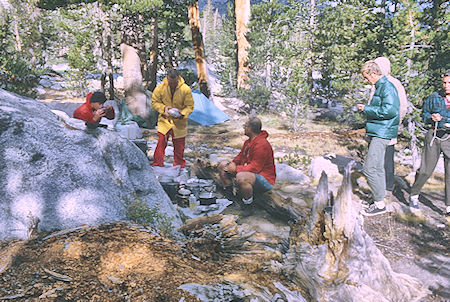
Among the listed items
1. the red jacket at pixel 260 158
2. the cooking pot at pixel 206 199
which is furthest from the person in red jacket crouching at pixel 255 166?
the cooking pot at pixel 206 199

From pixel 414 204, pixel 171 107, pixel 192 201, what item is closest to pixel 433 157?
pixel 414 204

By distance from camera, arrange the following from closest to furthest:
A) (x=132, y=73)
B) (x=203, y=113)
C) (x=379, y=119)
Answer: (x=379, y=119) < (x=132, y=73) < (x=203, y=113)

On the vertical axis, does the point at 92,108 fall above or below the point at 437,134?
above

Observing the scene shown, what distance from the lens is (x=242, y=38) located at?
16.3 meters

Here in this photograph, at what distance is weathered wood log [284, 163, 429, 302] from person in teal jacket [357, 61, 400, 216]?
2.19 meters

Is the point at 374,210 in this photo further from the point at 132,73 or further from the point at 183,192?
the point at 132,73

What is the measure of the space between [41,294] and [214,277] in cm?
105

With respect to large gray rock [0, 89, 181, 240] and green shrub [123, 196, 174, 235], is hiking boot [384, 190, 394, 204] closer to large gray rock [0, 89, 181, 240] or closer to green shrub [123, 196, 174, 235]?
large gray rock [0, 89, 181, 240]

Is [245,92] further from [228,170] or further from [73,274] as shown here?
[73,274]

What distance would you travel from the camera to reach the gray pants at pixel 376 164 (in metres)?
4.43

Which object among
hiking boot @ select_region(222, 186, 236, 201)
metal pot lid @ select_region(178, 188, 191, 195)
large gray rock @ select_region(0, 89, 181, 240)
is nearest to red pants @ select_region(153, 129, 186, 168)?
hiking boot @ select_region(222, 186, 236, 201)

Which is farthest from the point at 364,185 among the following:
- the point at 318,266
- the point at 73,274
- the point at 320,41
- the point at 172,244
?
the point at 320,41

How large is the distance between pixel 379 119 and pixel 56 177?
4026 mm

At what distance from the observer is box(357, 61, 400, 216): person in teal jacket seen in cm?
422
